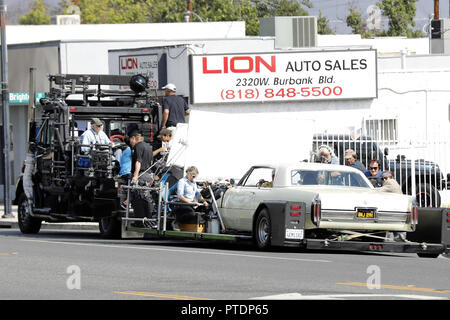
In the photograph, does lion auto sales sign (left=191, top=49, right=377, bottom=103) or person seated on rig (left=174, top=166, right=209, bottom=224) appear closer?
person seated on rig (left=174, top=166, right=209, bottom=224)

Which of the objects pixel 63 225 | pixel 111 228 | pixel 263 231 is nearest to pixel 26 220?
pixel 111 228

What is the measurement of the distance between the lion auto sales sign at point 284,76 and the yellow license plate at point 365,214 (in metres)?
15.0

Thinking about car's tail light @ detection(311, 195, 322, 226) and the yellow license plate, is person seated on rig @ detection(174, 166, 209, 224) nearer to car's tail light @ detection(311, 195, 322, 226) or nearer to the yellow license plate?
car's tail light @ detection(311, 195, 322, 226)

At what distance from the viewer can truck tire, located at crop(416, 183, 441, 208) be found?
25141 millimetres

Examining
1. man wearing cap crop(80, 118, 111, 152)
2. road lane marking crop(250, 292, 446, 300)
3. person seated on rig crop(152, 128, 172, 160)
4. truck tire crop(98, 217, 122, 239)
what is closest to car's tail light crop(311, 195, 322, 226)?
person seated on rig crop(152, 128, 172, 160)

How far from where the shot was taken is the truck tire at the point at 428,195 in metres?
25.1

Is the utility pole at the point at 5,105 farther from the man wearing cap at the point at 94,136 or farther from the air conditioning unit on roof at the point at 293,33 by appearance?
the air conditioning unit on roof at the point at 293,33

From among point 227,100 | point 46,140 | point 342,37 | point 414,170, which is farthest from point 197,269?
point 342,37

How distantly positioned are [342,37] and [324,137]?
103 ft

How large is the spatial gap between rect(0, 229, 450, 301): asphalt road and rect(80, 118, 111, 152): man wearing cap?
2.78 m

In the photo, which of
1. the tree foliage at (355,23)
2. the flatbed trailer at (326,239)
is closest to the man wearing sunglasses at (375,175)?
the flatbed trailer at (326,239)

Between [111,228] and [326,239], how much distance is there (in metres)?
5.64

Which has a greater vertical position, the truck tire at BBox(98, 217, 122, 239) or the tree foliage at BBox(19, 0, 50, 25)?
the tree foliage at BBox(19, 0, 50, 25)

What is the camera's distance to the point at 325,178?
1856cm
